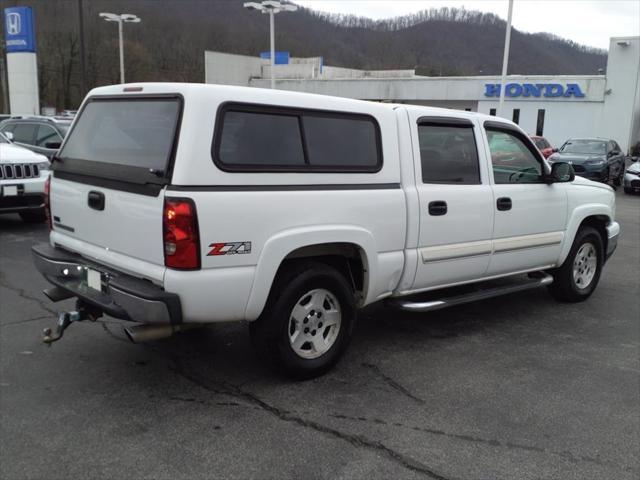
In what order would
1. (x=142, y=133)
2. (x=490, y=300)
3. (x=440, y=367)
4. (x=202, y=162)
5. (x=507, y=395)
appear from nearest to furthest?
(x=202, y=162) < (x=142, y=133) < (x=507, y=395) < (x=440, y=367) < (x=490, y=300)

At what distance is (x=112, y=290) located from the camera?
367cm

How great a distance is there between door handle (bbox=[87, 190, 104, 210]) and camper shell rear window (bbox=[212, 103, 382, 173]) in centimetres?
89

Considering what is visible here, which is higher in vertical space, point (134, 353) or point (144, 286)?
point (144, 286)

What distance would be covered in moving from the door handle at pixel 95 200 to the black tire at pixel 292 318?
4.05ft

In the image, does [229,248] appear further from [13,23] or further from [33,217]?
[13,23]

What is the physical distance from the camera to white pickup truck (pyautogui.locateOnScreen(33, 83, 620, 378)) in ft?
11.5

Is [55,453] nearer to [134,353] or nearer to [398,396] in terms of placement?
[134,353]

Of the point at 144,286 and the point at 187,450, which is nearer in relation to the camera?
the point at 187,450

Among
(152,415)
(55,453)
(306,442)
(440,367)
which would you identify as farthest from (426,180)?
(55,453)

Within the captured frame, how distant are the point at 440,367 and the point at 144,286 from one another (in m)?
2.29

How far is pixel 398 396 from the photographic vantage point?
13.3 feet

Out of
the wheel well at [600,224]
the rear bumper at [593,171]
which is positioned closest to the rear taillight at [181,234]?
the wheel well at [600,224]

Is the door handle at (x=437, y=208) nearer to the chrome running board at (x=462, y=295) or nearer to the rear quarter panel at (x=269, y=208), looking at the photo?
the rear quarter panel at (x=269, y=208)

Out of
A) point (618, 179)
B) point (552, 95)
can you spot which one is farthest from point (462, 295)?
point (552, 95)
